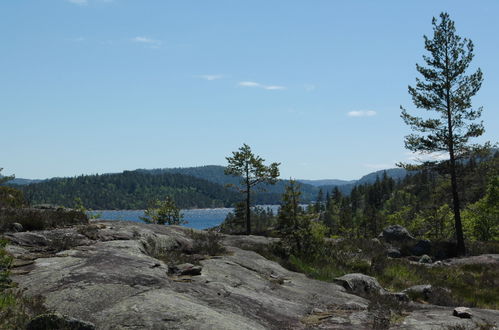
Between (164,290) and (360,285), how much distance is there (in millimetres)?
7632

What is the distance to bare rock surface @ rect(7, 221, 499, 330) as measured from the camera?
605cm

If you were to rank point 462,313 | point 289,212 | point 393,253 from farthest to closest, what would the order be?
point 393,253 → point 289,212 → point 462,313

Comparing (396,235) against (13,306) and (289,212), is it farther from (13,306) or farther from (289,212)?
(13,306)

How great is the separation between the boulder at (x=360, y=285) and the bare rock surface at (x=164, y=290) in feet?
2.06

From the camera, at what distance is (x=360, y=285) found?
41.1ft

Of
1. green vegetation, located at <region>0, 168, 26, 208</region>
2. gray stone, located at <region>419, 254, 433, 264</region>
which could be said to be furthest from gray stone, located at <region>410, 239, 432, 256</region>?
green vegetation, located at <region>0, 168, 26, 208</region>

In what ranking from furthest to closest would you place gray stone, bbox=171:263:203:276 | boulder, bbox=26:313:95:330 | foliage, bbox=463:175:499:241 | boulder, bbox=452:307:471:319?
foliage, bbox=463:175:499:241 < boulder, bbox=452:307:471:319 < gray stone, bbox=171:263:203:276 < boulder, bbox=26:313:95:330

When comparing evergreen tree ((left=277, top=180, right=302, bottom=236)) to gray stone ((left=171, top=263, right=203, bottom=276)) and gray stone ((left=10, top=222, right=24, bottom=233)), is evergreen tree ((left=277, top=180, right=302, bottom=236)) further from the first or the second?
gray stone ((left=10, top=222, right=24, bottom=233))

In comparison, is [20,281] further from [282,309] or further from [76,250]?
[282,309]

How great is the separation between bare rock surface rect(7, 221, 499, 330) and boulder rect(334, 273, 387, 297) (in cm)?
63

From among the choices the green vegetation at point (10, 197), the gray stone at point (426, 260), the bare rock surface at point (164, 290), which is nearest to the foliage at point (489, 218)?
the gray stone at point (426, 260)

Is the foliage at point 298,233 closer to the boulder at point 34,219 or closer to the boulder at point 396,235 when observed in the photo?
the boulder at point 34,219

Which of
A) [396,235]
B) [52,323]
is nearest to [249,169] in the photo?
[396,235]

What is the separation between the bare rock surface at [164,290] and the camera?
238 inches
